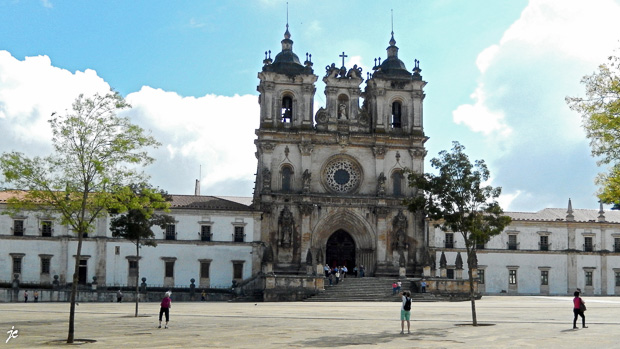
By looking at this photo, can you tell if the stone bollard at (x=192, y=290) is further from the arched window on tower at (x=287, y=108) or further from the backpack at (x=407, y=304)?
the backpack at (x=407, y=304)

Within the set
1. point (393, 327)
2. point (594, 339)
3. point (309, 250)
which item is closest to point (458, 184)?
point (393, 327)

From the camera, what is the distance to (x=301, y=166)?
64250 mm

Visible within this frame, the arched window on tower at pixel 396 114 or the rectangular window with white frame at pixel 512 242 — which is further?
the rectangular window with white frame at pixel 512 242

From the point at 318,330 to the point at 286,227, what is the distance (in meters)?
36.0

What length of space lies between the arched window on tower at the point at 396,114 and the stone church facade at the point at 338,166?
0.09 m

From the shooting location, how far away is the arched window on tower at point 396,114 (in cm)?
6775

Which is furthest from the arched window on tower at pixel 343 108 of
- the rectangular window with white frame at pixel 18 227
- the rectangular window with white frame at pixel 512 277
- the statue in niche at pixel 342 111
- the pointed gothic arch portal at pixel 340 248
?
the rectangular window with white frame at pixel 18 227

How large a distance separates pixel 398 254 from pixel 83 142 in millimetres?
41233

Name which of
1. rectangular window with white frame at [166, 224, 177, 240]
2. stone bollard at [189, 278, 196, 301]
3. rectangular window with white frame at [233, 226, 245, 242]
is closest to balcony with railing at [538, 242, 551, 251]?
rectangular window with white frame at [233, 226, 245, 242]

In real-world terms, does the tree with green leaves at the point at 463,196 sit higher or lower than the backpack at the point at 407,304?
higher

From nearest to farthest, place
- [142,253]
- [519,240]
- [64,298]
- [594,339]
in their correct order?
[594,339]
[64,298]
[142,253]
[519,240]

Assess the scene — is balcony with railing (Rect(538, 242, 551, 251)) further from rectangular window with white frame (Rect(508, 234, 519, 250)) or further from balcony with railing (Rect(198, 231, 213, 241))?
balcony with railing (Rect(198, 231, 213, 241))

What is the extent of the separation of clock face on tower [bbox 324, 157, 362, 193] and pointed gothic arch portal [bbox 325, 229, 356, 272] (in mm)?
3816

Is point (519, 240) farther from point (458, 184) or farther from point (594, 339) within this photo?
point (594, 339)
